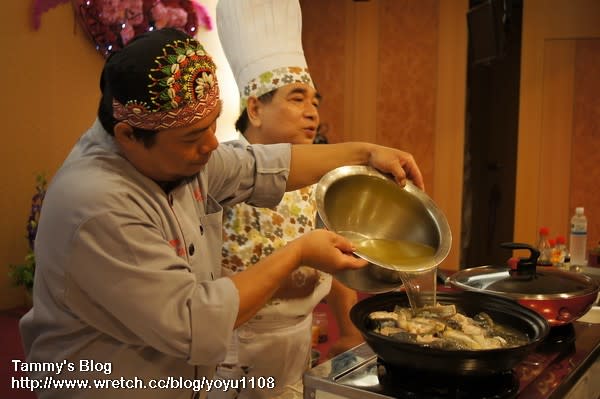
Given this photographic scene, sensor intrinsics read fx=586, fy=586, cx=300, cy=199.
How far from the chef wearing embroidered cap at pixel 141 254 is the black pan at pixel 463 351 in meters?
0.16

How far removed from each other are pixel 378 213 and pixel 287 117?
1.84 feet

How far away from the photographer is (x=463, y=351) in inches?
37.1

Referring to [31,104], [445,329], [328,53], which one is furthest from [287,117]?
[328,53]

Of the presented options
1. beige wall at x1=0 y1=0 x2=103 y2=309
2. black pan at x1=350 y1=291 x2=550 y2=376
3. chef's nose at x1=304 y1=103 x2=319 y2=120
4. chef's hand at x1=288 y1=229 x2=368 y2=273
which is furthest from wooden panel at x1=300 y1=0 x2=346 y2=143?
chef's hand at x1=288 y1=229 x2=368 y2=273

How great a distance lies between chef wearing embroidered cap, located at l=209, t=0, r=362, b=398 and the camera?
5.54 feet

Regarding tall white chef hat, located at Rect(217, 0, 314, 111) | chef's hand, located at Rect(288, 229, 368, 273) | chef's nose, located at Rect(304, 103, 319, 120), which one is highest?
tall white chef hat, located at Rect(217, 0, 314, 111)

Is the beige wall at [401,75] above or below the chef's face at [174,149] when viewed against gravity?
above

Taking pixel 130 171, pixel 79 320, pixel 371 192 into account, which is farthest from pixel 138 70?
pixel 371 192

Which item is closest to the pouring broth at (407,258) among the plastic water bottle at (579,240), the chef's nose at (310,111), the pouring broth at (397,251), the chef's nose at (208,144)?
the pouring broth at (397,251)

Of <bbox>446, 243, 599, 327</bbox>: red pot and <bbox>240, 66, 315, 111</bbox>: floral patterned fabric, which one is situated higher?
<bbox>240, 66, 315, 111</bbox>: floral patterned fabric

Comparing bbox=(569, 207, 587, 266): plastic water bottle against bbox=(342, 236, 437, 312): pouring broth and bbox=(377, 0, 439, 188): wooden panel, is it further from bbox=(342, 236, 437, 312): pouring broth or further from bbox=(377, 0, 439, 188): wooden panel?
bbox=(377, 0, 439, 188): wooden panel

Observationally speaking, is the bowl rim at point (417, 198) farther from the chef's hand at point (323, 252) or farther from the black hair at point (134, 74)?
the black hair at point (134, 74)

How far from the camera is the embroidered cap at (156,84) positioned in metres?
0.98

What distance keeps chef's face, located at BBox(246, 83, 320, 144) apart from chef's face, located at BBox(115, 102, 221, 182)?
742 millimetres
